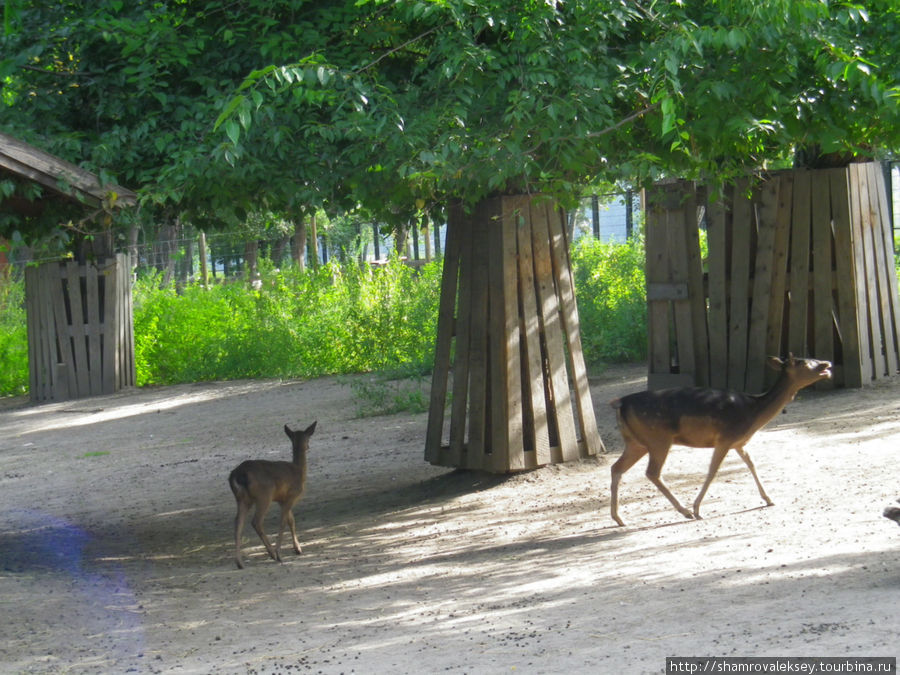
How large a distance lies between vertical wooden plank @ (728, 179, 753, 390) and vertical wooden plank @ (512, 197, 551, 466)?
12.9 ft

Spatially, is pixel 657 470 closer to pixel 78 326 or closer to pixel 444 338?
pixel 444 338

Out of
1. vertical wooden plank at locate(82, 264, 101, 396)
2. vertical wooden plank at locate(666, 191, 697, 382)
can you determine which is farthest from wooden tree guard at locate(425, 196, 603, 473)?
vertical wooden plank at locate(82, 264, 101, 396)

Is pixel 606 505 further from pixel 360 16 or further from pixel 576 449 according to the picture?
pixel 360 16

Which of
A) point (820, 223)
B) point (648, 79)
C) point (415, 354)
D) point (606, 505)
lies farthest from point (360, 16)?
point (415, 354)

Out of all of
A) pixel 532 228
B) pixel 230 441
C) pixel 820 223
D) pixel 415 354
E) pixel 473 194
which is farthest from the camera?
pixel 415 354

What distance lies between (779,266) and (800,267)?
0.22 meters

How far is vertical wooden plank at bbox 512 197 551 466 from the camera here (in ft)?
31.0

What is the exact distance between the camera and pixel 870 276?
41.2ft

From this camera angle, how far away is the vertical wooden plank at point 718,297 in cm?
1273

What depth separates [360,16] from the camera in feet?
24.9

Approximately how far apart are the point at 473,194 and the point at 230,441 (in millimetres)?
6744

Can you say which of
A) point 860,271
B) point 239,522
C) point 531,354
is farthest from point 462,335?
point 860,271

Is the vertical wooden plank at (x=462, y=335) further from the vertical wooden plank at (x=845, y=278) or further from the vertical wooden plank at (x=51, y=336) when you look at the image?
the vertical wooden plank at (x=51, y=336)

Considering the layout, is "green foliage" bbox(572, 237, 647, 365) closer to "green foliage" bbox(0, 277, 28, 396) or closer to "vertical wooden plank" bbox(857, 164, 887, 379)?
"vertical wooden plank" bbox(857, 164, 887, 379)
